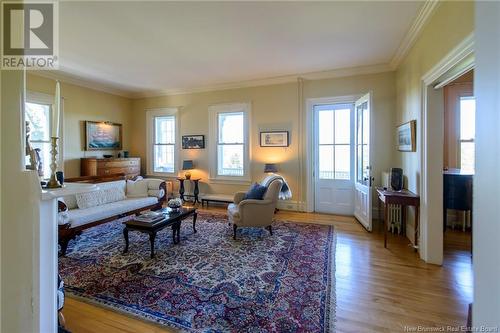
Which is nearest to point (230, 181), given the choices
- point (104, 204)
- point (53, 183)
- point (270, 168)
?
point (270, 168)

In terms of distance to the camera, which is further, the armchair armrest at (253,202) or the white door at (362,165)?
the white door at (362,165)

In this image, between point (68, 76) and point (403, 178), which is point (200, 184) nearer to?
point (68, 76)

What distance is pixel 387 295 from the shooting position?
7.41ft

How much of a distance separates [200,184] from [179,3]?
4.39 metres

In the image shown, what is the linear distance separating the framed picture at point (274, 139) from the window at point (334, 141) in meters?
0.76

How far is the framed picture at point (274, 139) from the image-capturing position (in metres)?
5.45

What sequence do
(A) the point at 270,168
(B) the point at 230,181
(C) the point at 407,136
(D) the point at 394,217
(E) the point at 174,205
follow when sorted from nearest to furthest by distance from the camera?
(C) the point at 407,136 → (E) the point at 174,205 → (D) the point at 394,217 → (A) the point at 270,168 → (B) the point at 230,181

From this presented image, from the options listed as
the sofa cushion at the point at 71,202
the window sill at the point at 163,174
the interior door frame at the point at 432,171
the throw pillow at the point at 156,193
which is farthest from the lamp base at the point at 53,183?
the window sill at the point at 163,174

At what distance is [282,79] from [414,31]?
8.62 ft

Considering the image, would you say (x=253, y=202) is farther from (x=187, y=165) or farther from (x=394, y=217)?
(x=187, y=165)

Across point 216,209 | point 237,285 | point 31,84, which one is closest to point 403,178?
point 237,285

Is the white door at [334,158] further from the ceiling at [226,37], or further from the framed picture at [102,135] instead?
the framed picture at [102,135]

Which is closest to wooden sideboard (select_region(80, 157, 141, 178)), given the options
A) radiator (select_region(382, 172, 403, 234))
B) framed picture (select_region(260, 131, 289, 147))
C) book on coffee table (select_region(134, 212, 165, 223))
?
book on coffee table (select_region(134, 212, 165, 223))

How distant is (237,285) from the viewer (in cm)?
245
